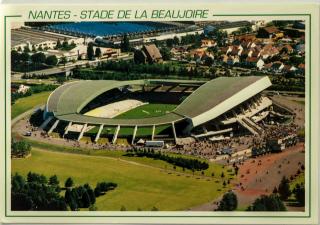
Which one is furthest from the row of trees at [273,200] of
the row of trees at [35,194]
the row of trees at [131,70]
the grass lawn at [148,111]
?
the row of trees at [35,194]

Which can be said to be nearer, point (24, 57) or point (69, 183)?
point (69, 183)

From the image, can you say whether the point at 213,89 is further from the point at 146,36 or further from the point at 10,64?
the point at 10,64

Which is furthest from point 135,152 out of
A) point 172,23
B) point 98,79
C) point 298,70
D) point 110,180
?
point 298,70

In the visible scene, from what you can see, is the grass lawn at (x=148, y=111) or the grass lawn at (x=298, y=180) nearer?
the grass lawn at (x=298, y=180)

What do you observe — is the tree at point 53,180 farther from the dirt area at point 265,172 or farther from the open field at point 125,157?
the dirt area at point 265,172

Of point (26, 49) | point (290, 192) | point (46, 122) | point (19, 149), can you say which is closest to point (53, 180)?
point (19, 149)

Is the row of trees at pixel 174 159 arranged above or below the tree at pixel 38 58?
below

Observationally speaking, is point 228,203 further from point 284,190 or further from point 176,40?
point 176,40

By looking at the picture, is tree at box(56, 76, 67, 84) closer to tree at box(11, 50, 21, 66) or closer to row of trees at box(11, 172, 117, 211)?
tree at box(11, 50, 21, 66)
